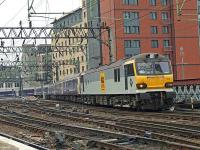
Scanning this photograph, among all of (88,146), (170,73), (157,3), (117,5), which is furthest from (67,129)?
(157,3)

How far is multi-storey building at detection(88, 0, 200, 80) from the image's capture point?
88.2m

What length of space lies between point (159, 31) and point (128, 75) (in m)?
65.4

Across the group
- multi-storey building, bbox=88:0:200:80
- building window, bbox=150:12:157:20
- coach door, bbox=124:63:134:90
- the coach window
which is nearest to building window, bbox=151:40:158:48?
multi-storey building, bbox=88:0:200:80

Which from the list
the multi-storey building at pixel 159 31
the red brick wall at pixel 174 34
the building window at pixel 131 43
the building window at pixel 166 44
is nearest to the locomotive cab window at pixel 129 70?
the multi-storey building at pixel 159 31

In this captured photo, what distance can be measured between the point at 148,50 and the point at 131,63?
63425mm

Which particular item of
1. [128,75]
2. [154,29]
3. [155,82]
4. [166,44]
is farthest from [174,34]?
[155,82]

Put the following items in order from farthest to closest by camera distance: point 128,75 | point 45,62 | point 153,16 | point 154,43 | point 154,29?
point 154,29 → point 153,16 → point 154,43 → point 45,62 → point 128,75

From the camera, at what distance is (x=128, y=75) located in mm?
27844

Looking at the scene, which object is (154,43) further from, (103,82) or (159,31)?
(103,82)

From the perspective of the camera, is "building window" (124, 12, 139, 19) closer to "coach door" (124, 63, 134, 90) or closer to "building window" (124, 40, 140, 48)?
"building window" (124, 40, 140, 48)

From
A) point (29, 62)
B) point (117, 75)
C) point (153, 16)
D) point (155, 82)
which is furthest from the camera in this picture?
point (29, 62)

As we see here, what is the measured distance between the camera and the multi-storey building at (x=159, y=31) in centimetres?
8819

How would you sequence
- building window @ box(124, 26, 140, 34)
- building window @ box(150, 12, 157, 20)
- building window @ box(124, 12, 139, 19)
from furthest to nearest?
1. building window @ box(150, 12, 157, 20)
2. building window @ box(124, 26, 140, 34)
3. building window @ box(124, 12, 139, 19)

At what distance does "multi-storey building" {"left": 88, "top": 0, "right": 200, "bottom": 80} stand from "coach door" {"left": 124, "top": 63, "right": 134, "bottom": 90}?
193 ft
